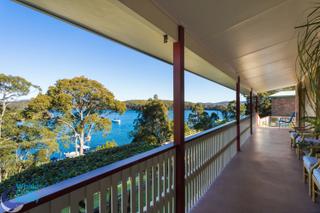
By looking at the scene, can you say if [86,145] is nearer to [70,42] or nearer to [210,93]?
[70,42]

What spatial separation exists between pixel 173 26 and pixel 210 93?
8531mm

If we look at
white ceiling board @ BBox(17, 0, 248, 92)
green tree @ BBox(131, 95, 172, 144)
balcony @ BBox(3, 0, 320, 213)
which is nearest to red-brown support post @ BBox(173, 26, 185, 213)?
balcony @ BBox(3, 0, 320, 213)

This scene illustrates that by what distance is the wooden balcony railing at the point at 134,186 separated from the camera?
1.08 meters

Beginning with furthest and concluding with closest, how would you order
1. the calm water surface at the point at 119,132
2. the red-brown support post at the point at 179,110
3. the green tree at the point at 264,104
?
the green tree at the point at 264,104 < the calm water surface at the point at 119,132 < the red-brown support post at the point at 179,110

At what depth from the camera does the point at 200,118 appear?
19.9 feet

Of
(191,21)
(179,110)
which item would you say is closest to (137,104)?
(179,110)

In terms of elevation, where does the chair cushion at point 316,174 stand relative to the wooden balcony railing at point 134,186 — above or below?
below

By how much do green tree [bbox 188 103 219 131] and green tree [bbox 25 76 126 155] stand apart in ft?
8.06

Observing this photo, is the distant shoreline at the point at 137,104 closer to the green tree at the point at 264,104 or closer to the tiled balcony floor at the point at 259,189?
the tiled balcony floor at the point at 259,189

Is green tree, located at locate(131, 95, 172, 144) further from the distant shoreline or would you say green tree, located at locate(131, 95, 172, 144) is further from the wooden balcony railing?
the wooden balcony railing

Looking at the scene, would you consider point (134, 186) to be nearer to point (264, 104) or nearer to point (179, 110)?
point (179, 110)

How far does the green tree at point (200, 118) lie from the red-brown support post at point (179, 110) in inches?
131

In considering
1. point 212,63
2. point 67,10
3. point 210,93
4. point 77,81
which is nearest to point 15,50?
point 77,81

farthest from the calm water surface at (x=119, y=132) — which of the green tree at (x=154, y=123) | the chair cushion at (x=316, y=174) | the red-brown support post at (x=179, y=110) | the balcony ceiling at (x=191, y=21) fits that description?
the chair cushion at (x=316, y=174)
